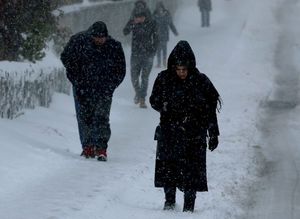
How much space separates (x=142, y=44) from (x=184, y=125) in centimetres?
884

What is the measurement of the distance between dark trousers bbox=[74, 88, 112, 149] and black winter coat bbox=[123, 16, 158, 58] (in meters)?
5.76

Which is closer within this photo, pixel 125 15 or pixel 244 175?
pixel 244 175

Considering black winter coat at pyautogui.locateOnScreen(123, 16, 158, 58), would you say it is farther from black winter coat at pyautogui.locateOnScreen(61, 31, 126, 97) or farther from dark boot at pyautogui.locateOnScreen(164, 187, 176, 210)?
dark boot at pyautogui.locateOnScreen(164, 187, 176, 210)

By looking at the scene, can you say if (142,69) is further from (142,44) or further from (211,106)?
(211,106)

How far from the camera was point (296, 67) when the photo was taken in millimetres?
23484

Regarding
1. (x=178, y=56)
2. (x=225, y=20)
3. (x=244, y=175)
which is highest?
(x=178, y=56)

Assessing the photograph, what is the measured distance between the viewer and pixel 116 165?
11.0 meters

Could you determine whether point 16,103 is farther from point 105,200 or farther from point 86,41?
point 105,200

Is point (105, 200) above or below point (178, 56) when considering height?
below

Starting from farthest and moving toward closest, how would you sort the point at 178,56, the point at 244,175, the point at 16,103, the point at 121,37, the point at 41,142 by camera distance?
the point at 121,37 < the point at 16,103 < the point at 41,142 < the point at 244,175 < the point at 178,56

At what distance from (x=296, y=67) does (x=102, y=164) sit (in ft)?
44.1

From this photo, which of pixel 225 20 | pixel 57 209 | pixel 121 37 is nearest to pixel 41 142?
pixel 57 209

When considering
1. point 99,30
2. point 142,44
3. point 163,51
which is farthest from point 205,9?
point 99,30

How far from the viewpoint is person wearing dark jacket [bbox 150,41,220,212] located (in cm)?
830
